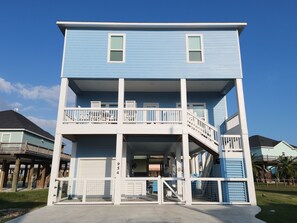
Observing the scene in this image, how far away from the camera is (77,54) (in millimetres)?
11969

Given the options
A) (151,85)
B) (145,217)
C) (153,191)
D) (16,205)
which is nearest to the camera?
(145,217)

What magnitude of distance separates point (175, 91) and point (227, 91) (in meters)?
3.19

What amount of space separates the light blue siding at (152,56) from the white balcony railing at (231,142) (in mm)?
3089

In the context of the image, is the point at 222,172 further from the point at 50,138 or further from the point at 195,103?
the point at 50,138

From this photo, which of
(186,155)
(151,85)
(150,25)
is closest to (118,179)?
(186,155)

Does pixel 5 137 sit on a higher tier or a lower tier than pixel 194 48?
lower

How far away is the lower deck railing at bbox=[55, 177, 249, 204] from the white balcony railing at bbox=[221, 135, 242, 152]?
5.01ft

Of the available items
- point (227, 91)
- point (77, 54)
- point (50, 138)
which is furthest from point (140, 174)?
point (50, 138)

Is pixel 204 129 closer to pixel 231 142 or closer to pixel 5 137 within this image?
pixel 231 142

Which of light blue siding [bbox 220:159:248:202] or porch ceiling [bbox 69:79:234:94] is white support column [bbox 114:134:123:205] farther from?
light blue siding [bbox 220:159:248:202]

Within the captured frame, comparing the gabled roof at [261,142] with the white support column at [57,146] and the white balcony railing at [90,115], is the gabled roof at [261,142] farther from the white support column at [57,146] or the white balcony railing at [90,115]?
the white support column at [57,146]

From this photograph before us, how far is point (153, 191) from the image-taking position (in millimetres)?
14219

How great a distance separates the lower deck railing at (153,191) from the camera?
10.3 meters

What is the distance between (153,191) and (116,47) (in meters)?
8.75
